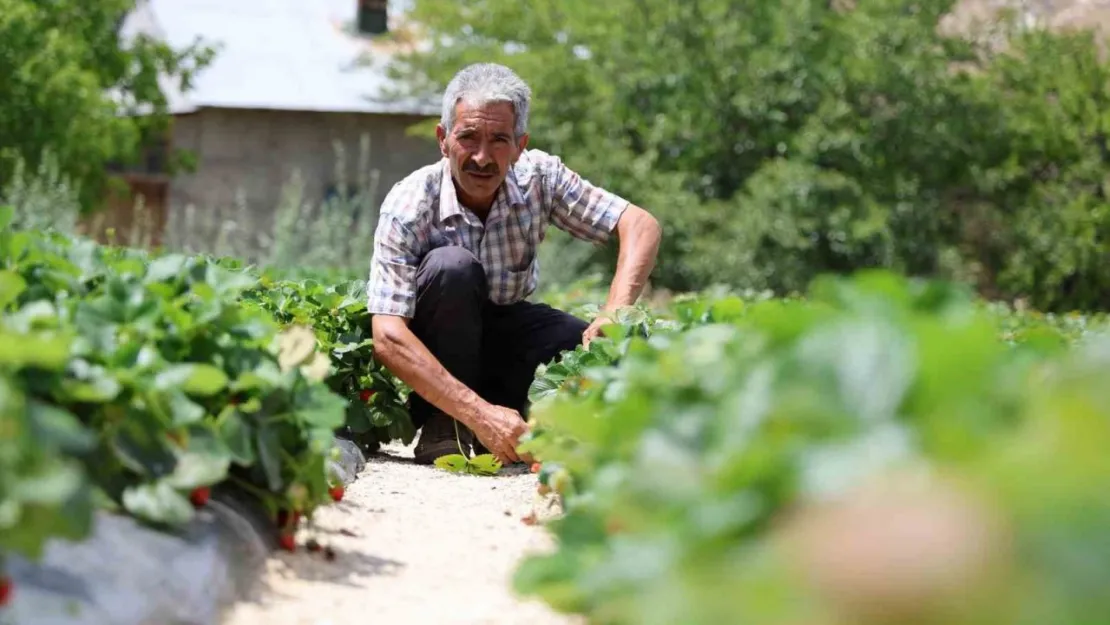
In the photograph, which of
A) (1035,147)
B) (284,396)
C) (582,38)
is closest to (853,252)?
(1035,147)

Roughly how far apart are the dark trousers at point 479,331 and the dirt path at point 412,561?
0.60 metres

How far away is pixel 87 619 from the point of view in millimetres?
2236

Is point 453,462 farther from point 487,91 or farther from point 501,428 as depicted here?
point 487,91

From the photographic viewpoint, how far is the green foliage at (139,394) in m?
2.09

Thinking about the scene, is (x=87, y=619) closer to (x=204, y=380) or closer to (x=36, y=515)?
(x=36, y=515)

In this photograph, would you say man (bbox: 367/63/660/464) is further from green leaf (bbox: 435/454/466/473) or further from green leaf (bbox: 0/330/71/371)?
green leaf (bbox: 0/330/71/371)

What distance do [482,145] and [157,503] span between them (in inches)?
104

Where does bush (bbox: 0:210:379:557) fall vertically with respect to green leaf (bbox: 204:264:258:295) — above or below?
below

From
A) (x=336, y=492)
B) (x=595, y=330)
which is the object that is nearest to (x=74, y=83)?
(x=595, y=330)

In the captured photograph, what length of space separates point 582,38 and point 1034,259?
6858mm

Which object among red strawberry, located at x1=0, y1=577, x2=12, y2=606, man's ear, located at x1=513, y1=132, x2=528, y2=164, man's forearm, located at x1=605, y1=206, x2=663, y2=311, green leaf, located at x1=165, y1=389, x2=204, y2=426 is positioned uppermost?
man's ear, located at x1=513, y1=132, x2=528, y2=164

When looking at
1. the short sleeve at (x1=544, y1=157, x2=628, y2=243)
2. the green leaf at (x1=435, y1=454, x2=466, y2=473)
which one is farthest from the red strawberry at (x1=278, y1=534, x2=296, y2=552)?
the short sleeve at (x1=544, y1=157, x2=628, y2=243)

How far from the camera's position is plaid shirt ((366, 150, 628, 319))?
5059 millimetres

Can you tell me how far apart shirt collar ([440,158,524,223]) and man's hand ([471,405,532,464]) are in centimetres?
80
